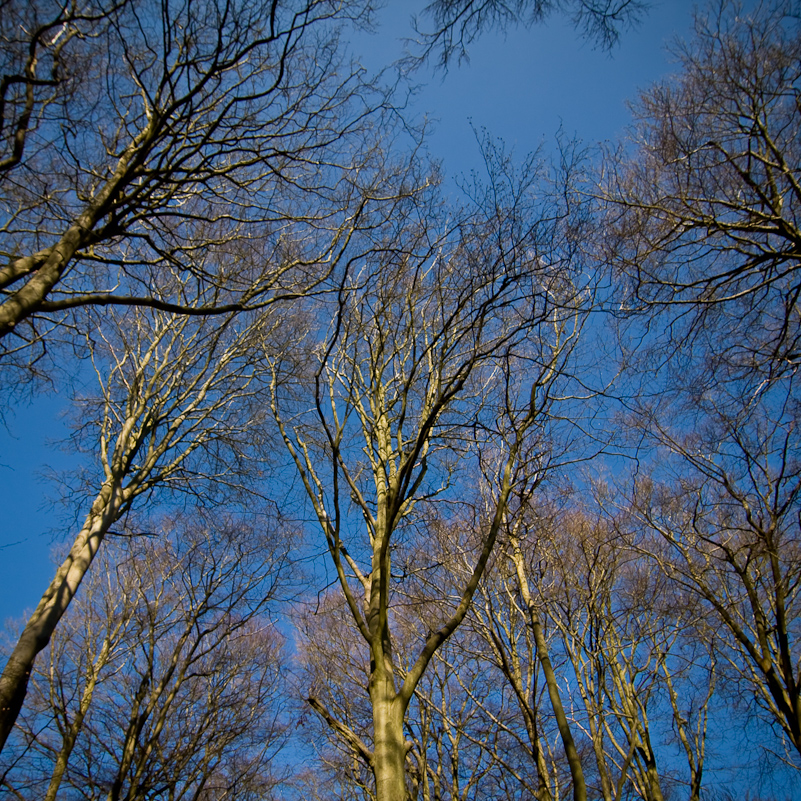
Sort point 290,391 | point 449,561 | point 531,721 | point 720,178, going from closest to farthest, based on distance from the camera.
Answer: point 720,178 → point 531,721 → point 449,561 → point 290,391

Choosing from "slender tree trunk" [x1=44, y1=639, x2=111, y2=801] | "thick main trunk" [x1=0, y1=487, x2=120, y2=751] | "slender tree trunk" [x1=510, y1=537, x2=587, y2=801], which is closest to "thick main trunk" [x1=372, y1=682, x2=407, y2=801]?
"slender tree trunk" [x1=510, y1=537, x2=587, y2=801]

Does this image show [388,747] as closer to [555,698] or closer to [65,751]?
[555,698]

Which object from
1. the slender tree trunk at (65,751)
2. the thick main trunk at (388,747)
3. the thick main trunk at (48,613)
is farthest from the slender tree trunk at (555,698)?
the slender tree trunk at (65,751)

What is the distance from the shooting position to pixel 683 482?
22.5 ft

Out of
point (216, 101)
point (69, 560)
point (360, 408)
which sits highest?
point (216, 101)

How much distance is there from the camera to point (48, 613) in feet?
15.1

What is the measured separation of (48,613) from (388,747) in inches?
150

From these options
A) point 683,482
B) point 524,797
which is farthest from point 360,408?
point 524,797

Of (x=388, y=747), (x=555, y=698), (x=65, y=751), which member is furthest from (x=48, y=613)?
(x=555, y=698)

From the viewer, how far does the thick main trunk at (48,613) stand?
4051mm

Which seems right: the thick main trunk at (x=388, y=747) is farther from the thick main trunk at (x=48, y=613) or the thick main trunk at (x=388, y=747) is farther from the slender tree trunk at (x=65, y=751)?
the slender tree trunk at (x=65, y=751)

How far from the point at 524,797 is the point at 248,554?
7.36 metres

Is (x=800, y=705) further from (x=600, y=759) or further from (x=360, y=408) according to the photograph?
(x=360, y=408)

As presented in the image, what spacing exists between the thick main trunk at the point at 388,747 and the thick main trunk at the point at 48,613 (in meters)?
3.20
